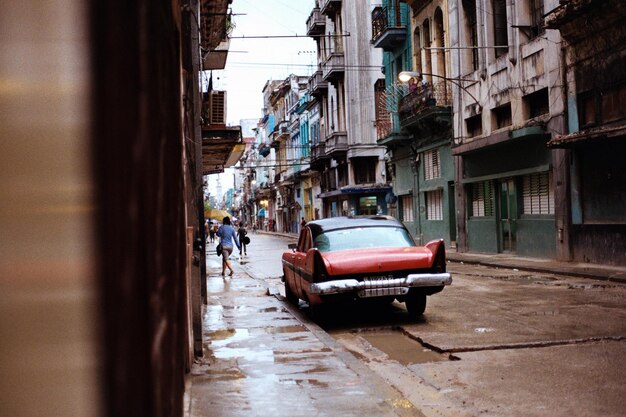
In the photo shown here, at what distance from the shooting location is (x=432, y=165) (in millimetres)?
31828

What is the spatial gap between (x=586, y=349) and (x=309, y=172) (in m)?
53.9

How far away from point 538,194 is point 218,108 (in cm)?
1097

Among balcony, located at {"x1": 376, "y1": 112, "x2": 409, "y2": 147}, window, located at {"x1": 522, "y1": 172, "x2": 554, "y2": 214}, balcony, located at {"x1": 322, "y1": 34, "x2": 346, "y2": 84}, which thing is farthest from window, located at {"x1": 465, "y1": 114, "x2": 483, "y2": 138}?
balcony, located at {"x1": 322, "y1": 34, "x2": 346, "y2": 84}

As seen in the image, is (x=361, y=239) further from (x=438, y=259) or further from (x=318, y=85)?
(x=318, y=85)

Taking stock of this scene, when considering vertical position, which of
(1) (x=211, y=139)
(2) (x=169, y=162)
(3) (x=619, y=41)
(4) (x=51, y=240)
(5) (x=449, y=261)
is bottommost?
(5) (x=449, y=261)

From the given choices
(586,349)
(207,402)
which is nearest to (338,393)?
(207,402)

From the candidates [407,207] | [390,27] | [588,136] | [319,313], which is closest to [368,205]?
[407,207]

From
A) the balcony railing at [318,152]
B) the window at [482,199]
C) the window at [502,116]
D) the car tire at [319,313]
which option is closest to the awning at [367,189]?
the balcony railing at [318,152]

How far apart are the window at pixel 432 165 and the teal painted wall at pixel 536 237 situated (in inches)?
310

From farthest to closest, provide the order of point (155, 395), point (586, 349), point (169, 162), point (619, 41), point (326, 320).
Answer: point (619, 41), point (326, 320), point (586, 349), point (169, 162), point (155, 395)

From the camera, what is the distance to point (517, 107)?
23234mm

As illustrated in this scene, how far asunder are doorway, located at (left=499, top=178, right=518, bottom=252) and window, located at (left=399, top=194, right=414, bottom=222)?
10.2 m

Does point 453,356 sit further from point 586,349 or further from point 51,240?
point 51,240

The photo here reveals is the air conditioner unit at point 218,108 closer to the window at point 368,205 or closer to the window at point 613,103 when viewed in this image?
the window at point 613,103
